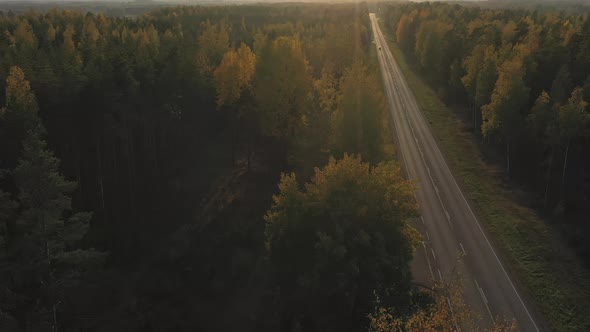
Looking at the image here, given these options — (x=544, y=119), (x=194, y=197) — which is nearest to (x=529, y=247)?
(x=544, y=119)

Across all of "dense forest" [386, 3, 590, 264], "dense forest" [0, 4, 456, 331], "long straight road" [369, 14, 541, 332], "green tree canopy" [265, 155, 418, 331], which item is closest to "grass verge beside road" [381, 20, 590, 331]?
"long straight road" [369, 14, 541, 332]

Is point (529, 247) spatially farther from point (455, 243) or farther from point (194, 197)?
point (194, 197)

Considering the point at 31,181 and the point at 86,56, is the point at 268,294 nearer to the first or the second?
the point at 31,181

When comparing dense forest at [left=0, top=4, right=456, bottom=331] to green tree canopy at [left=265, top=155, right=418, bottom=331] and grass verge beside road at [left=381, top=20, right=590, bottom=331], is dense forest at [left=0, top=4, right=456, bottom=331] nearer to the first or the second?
green tree canopy at [left=265, top=155, right=418, bottom=331]

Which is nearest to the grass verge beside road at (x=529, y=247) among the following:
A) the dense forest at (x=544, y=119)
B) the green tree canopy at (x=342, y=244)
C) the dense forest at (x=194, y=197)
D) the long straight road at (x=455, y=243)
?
the long straight road at (x=455, y=243)

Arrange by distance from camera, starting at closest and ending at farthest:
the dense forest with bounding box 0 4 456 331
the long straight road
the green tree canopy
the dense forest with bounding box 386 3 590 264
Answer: the green tree canopy < the dense forest with bounding box 0 4 456 331 < the long straight road < the dense forest with bounding box 386 3 590 264

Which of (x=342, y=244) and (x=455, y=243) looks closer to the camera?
(x=342, y=244)
